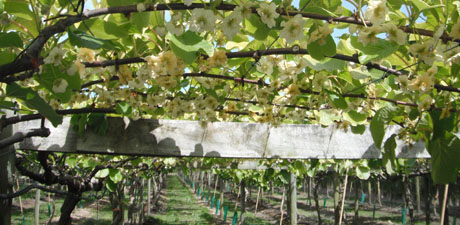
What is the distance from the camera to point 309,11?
0.92 m

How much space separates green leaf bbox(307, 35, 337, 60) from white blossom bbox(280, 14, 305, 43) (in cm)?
6

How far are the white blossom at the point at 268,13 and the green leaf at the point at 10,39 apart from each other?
0.61 metres

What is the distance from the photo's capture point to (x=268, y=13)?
0.88m

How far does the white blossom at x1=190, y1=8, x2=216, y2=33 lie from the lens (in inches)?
33.9

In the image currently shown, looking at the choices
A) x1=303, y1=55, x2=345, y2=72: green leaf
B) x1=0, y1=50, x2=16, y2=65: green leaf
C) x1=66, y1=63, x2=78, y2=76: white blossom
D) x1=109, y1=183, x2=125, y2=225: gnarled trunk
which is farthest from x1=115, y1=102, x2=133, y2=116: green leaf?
x1=109, y1=183, x2=125, y2=225: gnarled trunk

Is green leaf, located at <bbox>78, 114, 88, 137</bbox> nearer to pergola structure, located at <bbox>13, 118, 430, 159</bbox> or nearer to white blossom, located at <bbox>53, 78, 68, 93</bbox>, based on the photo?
pergola structure, located at <bbox>13, 118, 430, 159</bbox>

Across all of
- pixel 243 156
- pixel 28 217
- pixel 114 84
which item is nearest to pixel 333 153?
pixel 243 156

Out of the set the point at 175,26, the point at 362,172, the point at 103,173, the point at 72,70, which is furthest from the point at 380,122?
the point at 362,172

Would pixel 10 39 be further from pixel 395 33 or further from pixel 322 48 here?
A: pixel 395 33

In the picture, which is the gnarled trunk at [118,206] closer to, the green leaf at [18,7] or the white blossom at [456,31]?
the green leaf at [18,7]

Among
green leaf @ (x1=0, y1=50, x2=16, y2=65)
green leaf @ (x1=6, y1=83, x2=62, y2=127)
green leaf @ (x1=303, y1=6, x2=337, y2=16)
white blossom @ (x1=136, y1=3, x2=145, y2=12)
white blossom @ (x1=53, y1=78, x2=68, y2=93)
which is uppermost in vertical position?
green leaf @ (x1=303, y1=6, x2=337, y2=16)

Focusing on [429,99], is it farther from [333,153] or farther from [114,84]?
[114,84]

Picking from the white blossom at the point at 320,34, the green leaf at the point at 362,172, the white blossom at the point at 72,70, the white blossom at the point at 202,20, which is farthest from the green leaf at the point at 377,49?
the green leaf at the point at 362,172

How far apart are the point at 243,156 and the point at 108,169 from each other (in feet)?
7.32
